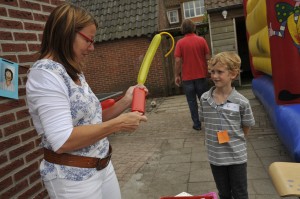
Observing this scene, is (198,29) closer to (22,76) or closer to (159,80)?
(159,80)

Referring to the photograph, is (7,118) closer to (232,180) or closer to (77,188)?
(77,188)

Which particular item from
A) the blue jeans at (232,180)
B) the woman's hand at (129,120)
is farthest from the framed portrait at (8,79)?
the blue jeans at (232,180)

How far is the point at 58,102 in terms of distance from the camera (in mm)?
1505

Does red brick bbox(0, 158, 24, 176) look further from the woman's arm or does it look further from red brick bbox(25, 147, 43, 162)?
the woman's arm

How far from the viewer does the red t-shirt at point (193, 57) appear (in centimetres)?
593

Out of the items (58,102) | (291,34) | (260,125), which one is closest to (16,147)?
(58,102)

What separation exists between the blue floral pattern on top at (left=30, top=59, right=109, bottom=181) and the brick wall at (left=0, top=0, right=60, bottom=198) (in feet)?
2.37

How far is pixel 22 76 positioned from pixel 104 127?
1269 millimetres

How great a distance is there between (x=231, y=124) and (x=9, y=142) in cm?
165

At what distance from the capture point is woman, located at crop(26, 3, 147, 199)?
1.50 m

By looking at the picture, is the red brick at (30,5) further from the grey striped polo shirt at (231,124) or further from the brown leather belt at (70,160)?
the grey striped polo shirt at (231,124)

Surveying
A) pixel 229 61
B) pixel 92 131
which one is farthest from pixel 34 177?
pixel 229 61

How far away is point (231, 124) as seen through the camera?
8.51 feet

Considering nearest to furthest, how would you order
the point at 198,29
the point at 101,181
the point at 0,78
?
1. the point at 101,181
2. the point at 0,78
3. the point at 198,29
